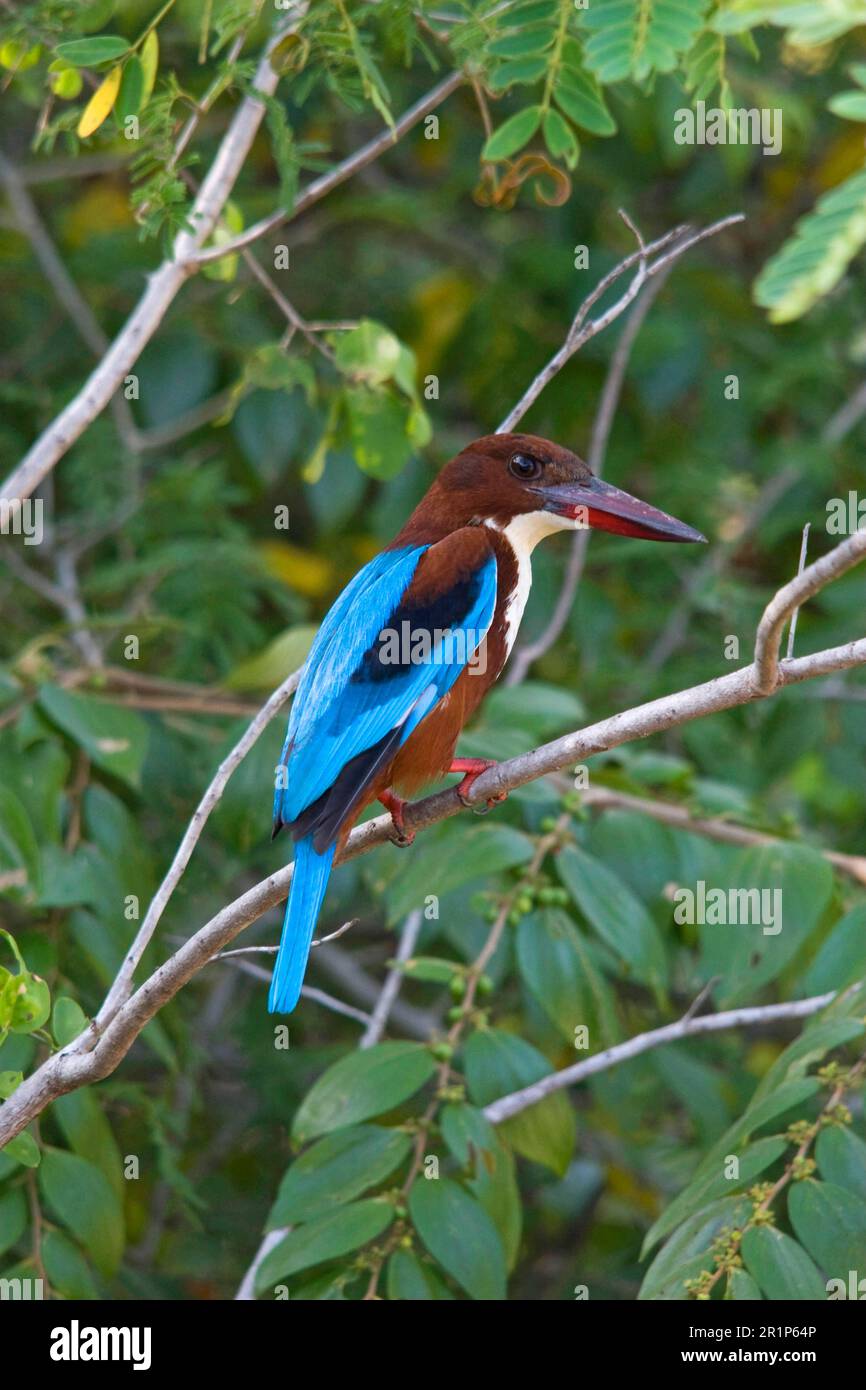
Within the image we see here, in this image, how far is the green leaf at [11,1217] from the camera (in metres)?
2.48

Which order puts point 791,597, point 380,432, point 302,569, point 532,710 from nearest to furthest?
point 791,597
point 380,432
point 532,710
point 302,569

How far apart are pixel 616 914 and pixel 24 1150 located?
1145 mm

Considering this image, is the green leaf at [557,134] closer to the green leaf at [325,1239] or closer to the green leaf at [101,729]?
the green leaf at [101,729]

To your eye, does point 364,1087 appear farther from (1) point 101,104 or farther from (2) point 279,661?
(1) point 101,104

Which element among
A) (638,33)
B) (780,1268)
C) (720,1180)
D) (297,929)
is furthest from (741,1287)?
(638,33)

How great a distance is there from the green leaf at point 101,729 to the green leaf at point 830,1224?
1.40 m

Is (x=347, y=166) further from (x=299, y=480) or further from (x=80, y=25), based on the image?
(x=299, y=480)

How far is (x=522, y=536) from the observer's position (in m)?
2.94

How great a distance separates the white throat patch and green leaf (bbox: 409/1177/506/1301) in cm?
95

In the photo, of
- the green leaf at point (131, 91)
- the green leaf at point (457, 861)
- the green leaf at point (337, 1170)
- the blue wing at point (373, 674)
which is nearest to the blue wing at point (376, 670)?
the blue wing at point (373, 674)

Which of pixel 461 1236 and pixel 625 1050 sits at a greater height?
pixel 625 1050

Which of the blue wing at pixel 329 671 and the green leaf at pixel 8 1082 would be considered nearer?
the green leaf at pixel 8 1082

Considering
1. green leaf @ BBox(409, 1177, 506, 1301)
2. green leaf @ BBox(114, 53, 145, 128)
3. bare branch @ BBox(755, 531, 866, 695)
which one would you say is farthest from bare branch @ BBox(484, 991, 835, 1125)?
green leaf @ BBox(114, 53, 145, 128)
